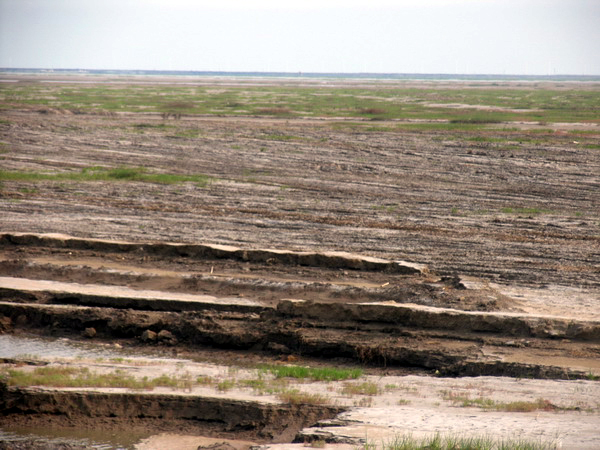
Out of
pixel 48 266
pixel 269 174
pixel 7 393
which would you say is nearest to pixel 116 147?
pixel 269 174

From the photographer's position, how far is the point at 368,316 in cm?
1072

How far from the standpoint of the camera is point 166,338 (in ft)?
35.2

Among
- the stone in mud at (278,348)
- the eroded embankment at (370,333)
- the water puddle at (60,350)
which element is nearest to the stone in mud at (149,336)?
the eroded embankment at (370,333)

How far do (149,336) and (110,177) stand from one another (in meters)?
13.9

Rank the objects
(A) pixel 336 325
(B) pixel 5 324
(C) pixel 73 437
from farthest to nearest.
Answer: (B) pixel 5 324
(A) pixel 336 325
(C) pixel 73 437

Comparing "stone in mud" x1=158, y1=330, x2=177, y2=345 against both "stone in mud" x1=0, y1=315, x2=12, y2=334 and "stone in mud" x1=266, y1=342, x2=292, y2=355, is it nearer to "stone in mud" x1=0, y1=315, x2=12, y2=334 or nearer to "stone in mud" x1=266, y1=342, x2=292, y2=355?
"stone in mud" x1=266, y1=342, x2=292, y2=355

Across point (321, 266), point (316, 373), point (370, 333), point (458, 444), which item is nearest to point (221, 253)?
point (321, 266)

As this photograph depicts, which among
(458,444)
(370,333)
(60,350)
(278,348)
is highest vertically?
(458,444)

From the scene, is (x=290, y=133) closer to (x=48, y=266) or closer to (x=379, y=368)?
(x=48, y=266)

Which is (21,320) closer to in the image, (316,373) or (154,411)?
(154,411)

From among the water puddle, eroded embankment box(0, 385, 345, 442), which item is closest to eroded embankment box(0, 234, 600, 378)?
the water puddle

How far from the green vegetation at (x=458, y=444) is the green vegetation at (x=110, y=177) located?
16.4 meters

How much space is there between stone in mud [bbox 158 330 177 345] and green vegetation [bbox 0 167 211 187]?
39.7ft

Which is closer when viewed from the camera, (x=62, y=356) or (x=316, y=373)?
(x=316, y=373)
